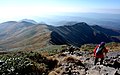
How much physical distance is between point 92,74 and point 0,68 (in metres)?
7.04

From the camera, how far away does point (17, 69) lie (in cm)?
1781

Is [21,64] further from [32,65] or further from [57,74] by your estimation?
[57,74]

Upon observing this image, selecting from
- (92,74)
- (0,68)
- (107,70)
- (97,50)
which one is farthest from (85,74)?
(0,68)

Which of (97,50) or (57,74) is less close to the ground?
(97,50)

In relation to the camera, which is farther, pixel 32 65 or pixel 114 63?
pixel 114 63

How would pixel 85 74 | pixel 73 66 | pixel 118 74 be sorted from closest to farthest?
pixel 118 74 < pixel 85 74 < pixel 73 66

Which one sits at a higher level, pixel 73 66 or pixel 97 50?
pixel 97 50

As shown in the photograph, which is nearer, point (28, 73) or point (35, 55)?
point (28, 73)

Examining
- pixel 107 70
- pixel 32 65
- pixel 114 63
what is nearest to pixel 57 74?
pixel 32 65

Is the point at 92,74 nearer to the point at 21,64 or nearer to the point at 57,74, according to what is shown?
the point at 57,74

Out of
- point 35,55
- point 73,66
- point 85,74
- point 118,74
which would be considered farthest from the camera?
point 35,55

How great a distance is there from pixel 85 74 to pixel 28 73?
4.50 meters

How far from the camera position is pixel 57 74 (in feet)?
61.3

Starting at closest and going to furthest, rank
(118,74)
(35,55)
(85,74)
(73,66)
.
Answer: (118,74) < (85,74) < (73,66) < (35,55)
